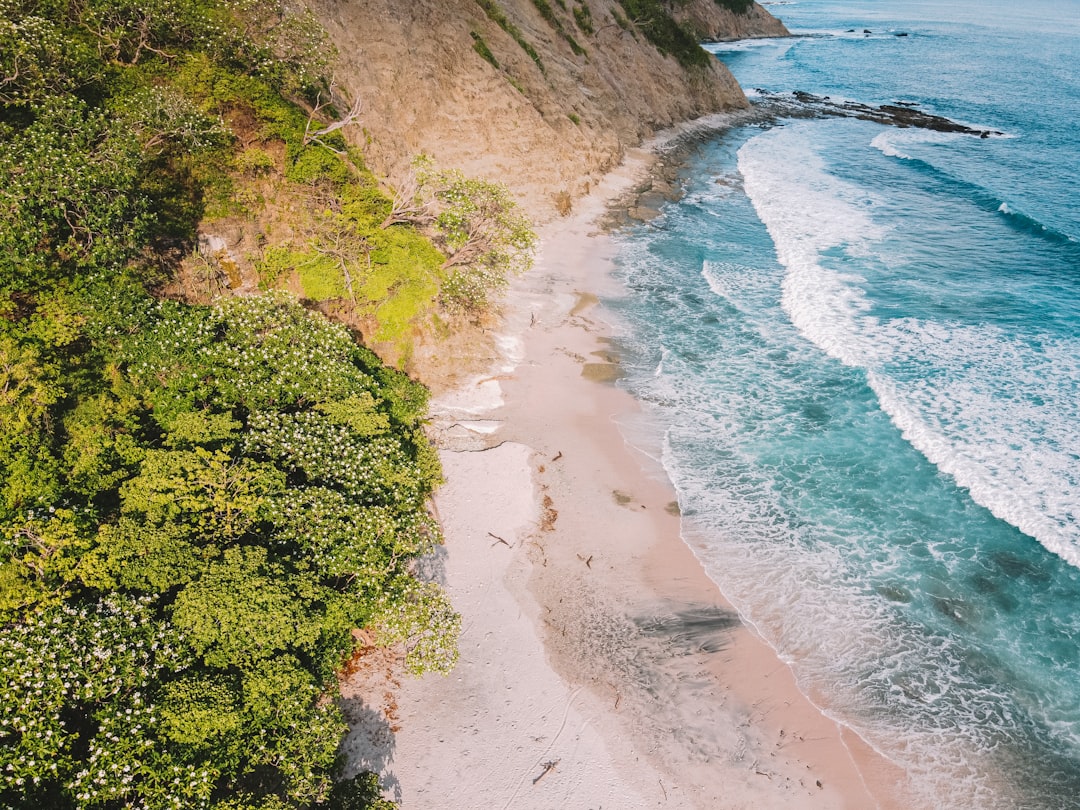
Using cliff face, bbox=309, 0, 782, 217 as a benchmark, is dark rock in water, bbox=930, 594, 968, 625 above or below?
below

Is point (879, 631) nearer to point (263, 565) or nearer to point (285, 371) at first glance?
point (263, 565)

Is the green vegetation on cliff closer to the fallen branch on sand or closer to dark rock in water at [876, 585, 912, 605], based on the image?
the fallen branch on sand

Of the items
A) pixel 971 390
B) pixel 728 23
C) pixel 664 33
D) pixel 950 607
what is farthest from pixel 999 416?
pixel 728 23

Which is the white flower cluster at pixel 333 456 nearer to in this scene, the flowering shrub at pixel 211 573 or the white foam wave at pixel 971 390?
the flowering shrub at pixel 211 573

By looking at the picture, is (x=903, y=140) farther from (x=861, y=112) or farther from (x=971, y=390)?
(x=971, y=390)

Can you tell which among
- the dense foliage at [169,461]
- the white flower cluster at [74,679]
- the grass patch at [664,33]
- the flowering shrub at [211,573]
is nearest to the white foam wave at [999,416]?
the dense foliage at [169,461]

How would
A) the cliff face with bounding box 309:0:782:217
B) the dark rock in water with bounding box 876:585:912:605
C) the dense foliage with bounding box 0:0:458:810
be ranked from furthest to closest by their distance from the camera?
the cliff face with bounding box 309:0:782:217
the dark rock in water with bounding box 876:585:912:605
the dense foliage with bounding box 0:0:458:810

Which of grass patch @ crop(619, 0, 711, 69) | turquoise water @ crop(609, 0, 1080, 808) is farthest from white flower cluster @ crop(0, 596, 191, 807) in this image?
grass patch @ crop(619, 0, 711, 69)
